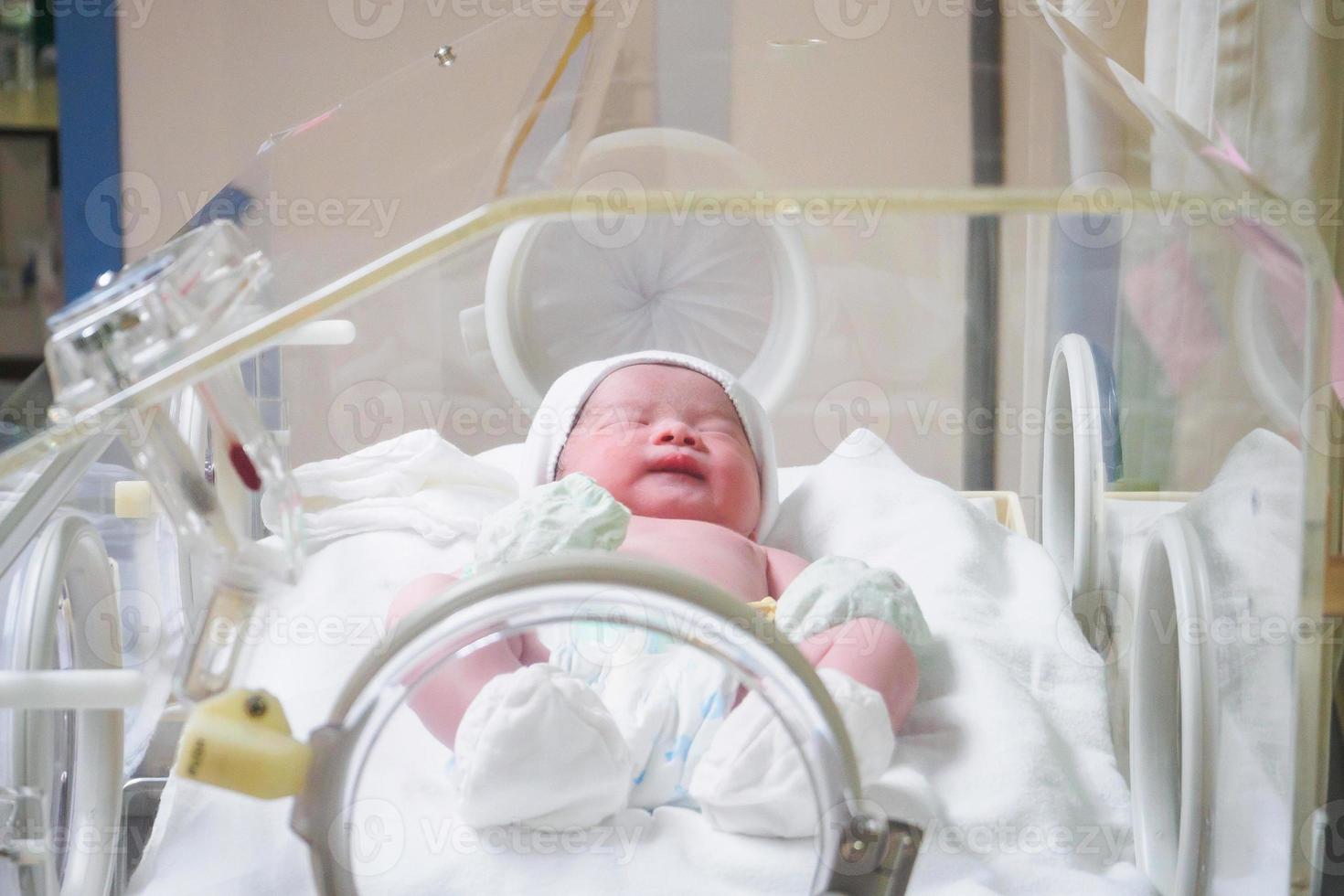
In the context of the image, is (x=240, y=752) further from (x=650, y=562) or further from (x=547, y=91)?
(x=547, y=91)

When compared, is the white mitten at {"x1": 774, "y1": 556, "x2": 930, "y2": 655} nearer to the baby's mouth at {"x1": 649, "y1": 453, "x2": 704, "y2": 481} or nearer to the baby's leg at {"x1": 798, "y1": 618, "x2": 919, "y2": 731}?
the baby's leg at {"x1": 798, "y1": 618, "x2": 919, "y2": 731}

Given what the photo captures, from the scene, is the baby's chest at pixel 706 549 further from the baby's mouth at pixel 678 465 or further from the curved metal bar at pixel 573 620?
the curved metal bar at pixel 573 620

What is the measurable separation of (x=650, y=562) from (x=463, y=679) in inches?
9.6

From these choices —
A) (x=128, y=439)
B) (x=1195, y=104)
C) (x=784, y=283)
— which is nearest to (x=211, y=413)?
(x=128, y=439)

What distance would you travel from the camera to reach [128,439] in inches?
24.8

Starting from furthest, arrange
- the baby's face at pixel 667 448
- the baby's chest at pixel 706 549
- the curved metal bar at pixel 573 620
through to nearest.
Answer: the baby's face at pixel 667 448 < the baby's chest at pixel 706 549 < the curved metal bar at pixel 573 620

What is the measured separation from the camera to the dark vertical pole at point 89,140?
2320 millimetres

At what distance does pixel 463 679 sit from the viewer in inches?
30.0

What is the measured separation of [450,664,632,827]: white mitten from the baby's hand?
0.23m

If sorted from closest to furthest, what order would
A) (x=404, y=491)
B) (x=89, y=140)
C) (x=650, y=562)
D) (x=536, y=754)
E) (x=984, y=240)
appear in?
(x=650, y=562)
(x=536, y=754)
(x=984, y=240)
(x=404, y=491)
(x=89, y=140)

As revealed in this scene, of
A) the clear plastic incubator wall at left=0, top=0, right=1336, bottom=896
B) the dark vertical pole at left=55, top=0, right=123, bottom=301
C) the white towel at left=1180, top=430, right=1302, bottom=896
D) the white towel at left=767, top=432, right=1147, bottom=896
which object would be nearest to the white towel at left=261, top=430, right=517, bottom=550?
the clear plastic incubator wall at left=0, top=0, right=1336, bottom=896

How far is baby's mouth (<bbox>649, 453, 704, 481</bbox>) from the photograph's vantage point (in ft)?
4.12

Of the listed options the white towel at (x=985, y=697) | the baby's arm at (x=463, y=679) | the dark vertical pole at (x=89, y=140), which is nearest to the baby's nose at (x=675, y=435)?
the white towel at (x=985, y=697)

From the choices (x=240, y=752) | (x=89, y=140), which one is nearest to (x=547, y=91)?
(x=240, y=752)
